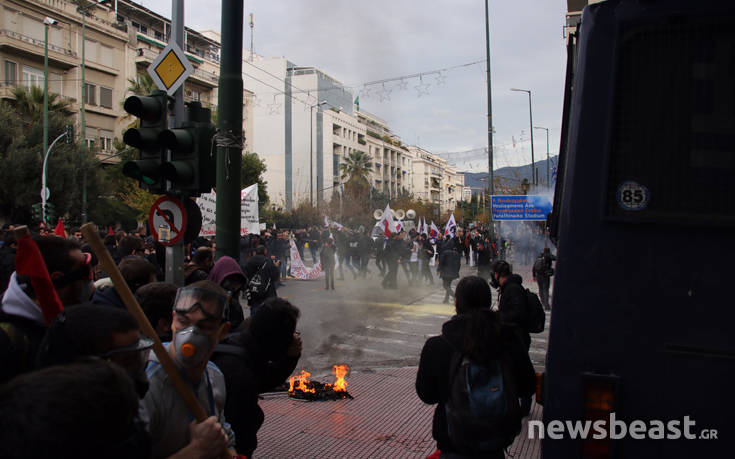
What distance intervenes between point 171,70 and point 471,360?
4.12 metres

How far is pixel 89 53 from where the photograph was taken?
41.3m

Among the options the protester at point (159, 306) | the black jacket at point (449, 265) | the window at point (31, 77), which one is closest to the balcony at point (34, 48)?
the window at point (31, 77)

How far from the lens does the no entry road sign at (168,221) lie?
16.5ft

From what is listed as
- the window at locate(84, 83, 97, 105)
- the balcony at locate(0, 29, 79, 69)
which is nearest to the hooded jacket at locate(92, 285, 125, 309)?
the balcony at locate(0, 29, 79, 69)

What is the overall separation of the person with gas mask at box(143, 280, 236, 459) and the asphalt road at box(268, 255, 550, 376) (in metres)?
5.92

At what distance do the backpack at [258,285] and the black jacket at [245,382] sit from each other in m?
5.59

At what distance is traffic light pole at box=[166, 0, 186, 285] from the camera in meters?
5.11

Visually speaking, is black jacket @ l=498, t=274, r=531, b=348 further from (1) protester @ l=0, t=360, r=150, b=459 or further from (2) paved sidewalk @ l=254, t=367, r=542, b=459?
(1) protester @ l=0, t=360, r=150, b=459

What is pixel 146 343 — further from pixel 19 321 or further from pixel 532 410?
pixel 532 410

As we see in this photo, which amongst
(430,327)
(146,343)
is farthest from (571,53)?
(430,327)

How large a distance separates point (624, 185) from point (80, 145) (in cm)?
3691

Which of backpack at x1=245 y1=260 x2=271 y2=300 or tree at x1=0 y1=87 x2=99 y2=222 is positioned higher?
tree at x1=0 y1=87 x2=99 y2=222

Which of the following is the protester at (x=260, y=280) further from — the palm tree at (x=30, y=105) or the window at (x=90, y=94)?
the window at (x=90, y=94)

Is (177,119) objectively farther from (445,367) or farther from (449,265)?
(449,265)
